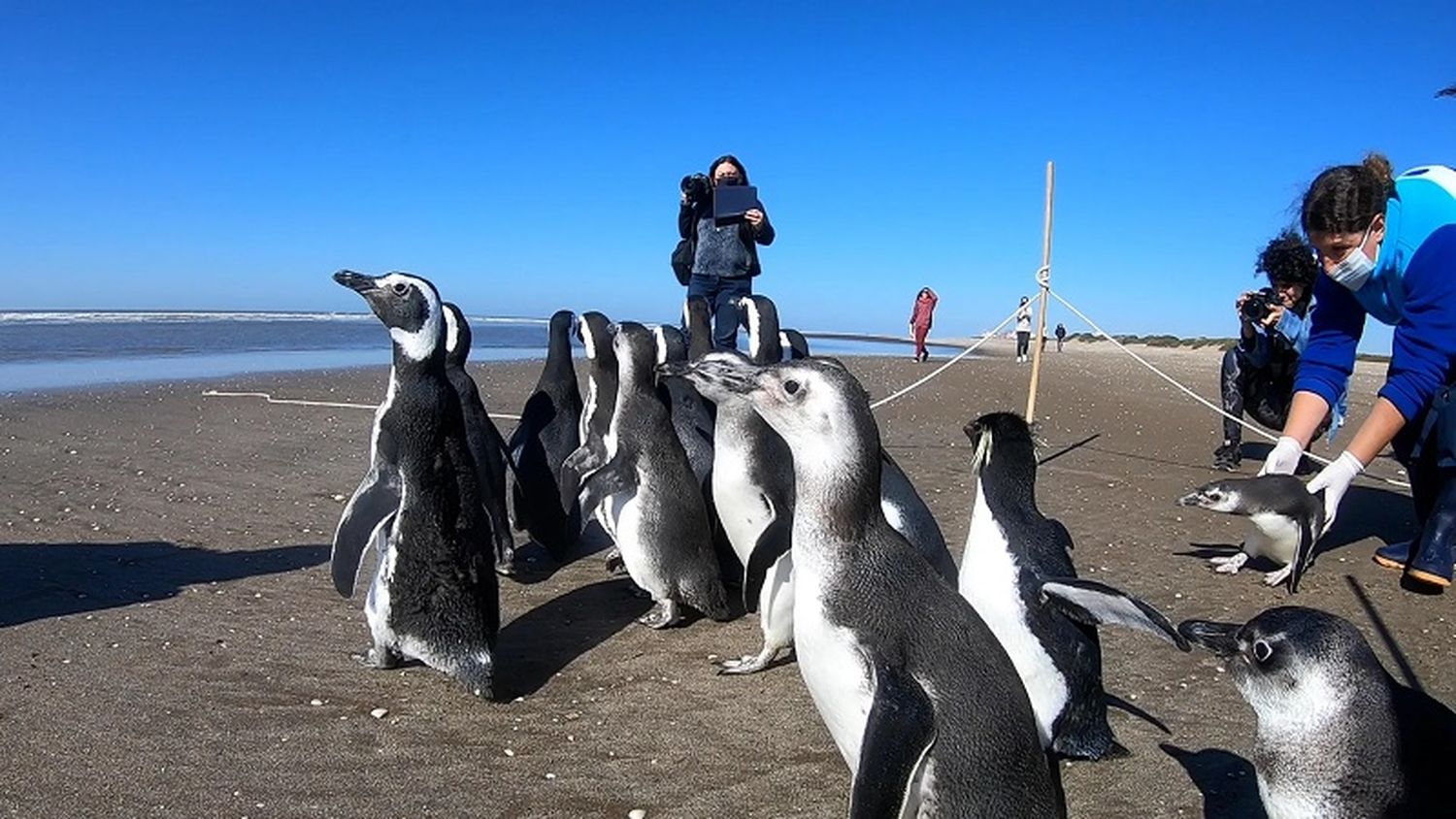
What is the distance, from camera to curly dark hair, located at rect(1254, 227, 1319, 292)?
7570 millimetres

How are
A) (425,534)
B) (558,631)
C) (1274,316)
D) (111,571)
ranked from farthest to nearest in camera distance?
(1274,316), (111,571), (558,631), (425,534)

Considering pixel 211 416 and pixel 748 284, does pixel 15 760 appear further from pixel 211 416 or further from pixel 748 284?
pixel 211 416

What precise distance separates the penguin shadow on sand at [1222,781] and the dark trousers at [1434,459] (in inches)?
91.1

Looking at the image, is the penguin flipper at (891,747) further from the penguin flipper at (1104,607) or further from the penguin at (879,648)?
the penguin flipper at (1104,607)

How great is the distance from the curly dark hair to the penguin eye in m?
5.99

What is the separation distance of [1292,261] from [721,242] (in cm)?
398

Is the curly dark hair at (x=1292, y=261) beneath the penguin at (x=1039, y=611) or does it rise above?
above

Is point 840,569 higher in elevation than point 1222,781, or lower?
higher

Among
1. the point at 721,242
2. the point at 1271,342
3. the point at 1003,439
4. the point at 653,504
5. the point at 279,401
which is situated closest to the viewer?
the point at 1003,439

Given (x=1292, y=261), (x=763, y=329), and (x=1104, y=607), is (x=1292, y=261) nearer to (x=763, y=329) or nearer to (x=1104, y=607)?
(x=763, y=329)

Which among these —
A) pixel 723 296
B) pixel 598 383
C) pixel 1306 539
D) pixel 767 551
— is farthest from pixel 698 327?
pixel 1306 539

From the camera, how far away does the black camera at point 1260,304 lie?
26.0 ft

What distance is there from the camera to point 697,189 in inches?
291

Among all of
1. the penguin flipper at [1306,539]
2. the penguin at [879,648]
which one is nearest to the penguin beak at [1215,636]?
the penguin at [879,648]
